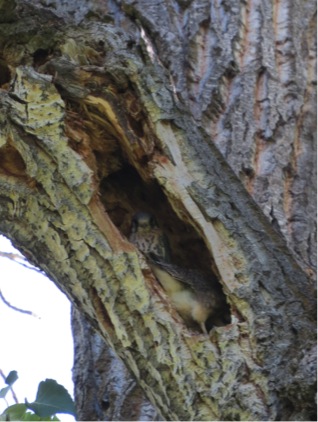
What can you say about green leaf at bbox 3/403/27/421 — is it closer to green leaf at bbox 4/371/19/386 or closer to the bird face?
green leaf at bbox 4/371/19/386

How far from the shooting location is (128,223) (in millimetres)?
2406

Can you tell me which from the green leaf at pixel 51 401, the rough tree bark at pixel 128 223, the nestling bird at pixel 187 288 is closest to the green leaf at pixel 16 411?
the green leaf at pixel 51 401

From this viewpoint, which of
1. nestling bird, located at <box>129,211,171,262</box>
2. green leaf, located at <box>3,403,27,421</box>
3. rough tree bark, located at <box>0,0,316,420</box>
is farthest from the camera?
nestling bird, located at <box>129,211,171,262</box>

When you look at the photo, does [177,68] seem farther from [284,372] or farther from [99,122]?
[284,372]

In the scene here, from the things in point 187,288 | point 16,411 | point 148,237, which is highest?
point 148,237

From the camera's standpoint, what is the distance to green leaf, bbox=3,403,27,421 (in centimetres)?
212

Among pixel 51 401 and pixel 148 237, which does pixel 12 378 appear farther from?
pixel 148 237

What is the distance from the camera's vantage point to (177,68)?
9.23ft

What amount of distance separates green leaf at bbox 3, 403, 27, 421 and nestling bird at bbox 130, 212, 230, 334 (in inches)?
15.2

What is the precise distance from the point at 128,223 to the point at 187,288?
0.91 ft

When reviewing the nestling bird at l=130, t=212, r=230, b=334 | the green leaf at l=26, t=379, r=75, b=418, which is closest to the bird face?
→ the nestling bird at l=130, t=212, r=230, b=334

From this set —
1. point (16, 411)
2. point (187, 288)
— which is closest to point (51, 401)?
point (16, 411)

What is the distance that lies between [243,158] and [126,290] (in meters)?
0.69

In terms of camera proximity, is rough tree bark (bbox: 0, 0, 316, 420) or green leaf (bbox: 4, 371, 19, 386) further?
green leaf (bbox: 4, 371, 19, 386)
